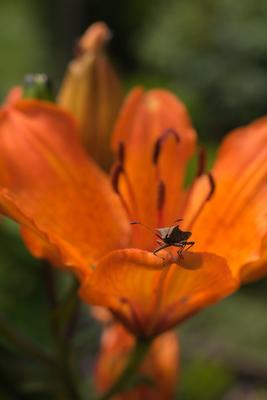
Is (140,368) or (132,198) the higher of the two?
(132,198)

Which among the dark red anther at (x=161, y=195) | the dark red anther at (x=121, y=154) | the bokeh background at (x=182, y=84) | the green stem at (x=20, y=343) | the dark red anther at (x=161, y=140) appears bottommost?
the bokeh background at (x=182, y=84)

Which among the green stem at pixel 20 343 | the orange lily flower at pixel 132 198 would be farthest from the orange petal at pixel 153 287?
the green stem at pixel 20 343

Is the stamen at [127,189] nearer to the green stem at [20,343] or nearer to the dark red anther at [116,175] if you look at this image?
the dark red anther at [116,175]

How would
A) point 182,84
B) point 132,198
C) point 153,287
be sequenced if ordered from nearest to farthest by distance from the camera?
point 153,287 → point 132,198 → point 182,84

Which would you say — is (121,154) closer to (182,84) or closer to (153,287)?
(153,287)

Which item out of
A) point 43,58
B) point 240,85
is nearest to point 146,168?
point 240,85

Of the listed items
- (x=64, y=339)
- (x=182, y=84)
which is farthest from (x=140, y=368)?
(x=182, y=84)
